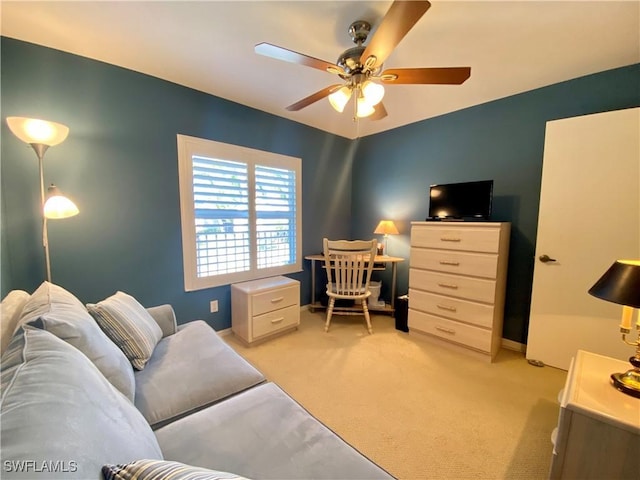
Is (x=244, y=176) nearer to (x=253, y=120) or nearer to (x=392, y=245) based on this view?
(x=253, y=120)

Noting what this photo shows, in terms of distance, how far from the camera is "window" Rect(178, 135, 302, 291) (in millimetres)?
2465

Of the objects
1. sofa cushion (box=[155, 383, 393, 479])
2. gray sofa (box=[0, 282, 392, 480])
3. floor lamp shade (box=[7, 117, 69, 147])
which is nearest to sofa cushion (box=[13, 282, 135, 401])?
gray sofa (box=[0, 282, 392, 480])

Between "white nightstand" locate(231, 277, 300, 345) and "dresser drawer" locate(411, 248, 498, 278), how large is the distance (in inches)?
52.7

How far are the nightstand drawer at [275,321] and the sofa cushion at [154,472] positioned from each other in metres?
Result: 1.98

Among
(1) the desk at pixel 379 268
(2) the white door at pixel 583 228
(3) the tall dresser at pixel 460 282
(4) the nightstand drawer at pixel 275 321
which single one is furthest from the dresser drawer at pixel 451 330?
(4) the nightstand drawer at pixel 275 321

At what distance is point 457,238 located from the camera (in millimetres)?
2344

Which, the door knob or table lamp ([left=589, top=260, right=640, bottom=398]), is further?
the door knob

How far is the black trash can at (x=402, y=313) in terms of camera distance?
9.30 ft

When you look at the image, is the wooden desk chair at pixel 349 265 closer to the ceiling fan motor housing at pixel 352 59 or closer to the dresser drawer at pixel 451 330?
the dresser drawer at pixel 451 330

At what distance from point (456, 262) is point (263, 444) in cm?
214

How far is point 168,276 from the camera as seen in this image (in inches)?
93.7

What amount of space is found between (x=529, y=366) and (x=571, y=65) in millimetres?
2495

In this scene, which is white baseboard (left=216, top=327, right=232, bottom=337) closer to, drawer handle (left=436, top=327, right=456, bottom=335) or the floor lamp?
the floor lamp

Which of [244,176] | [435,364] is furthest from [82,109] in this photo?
[435,364]
